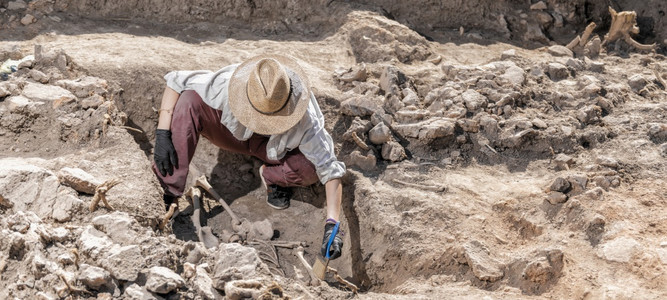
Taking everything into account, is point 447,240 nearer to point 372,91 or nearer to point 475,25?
point 372,91

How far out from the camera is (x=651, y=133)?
4.87m

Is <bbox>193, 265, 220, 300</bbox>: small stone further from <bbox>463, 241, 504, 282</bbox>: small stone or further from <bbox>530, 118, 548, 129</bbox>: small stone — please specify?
<bbox>530, 118, 548, 129</bbox>: small stone

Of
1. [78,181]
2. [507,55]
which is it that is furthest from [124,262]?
[507,55]

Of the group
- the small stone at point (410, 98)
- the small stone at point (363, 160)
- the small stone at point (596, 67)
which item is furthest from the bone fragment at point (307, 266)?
the small stone at point (596, 67)

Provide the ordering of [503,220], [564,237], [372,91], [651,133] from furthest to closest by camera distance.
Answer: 1. [372,91]
2. [651,133]
3. [503,220]
4. [564,237]

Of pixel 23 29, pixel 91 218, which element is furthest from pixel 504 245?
pixel 23 29

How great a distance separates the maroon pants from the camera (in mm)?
4461

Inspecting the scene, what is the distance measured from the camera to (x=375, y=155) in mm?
4836

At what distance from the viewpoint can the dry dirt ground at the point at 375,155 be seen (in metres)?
3.50

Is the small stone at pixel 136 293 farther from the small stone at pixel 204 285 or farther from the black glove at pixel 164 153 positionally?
the black glove at pixel 164 153

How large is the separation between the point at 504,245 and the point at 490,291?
1.37 ft

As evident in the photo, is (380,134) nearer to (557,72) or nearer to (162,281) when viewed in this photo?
(557,72)

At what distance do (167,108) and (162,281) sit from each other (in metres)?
1.63

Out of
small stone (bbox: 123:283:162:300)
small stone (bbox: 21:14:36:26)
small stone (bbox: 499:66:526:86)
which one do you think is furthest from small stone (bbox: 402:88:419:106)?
small stone (bbox: 21:14:36:26)
